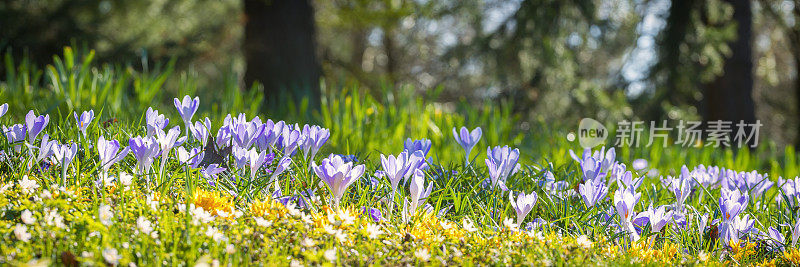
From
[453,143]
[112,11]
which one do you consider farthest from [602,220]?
[112,11]

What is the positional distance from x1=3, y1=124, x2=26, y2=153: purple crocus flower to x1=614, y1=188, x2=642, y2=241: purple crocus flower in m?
2.03

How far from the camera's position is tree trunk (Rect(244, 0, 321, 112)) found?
21.4 feet

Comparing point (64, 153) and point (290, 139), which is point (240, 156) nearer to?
point (290, 139)

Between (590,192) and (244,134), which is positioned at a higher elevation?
(244,134)

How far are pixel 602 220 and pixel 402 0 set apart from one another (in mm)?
10593

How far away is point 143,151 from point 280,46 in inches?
190

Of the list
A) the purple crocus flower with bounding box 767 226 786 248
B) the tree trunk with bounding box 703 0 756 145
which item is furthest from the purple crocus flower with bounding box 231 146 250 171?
the tree trunk with bounding box 703 0 756 145

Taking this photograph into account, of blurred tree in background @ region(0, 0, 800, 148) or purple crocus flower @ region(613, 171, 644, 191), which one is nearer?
purple crocus flower @ region(613, 171, 644, 191)

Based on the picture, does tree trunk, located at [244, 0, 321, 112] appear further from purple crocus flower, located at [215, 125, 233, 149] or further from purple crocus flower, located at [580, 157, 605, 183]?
purple crocus flower, located at [580, 157, 605, 183]

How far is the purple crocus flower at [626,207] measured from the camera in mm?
1930

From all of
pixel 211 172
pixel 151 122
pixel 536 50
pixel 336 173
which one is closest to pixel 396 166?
pixel 336 173

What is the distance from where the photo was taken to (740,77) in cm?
745

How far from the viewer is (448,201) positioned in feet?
7.77

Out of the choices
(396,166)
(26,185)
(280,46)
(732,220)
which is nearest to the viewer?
(26,185)
